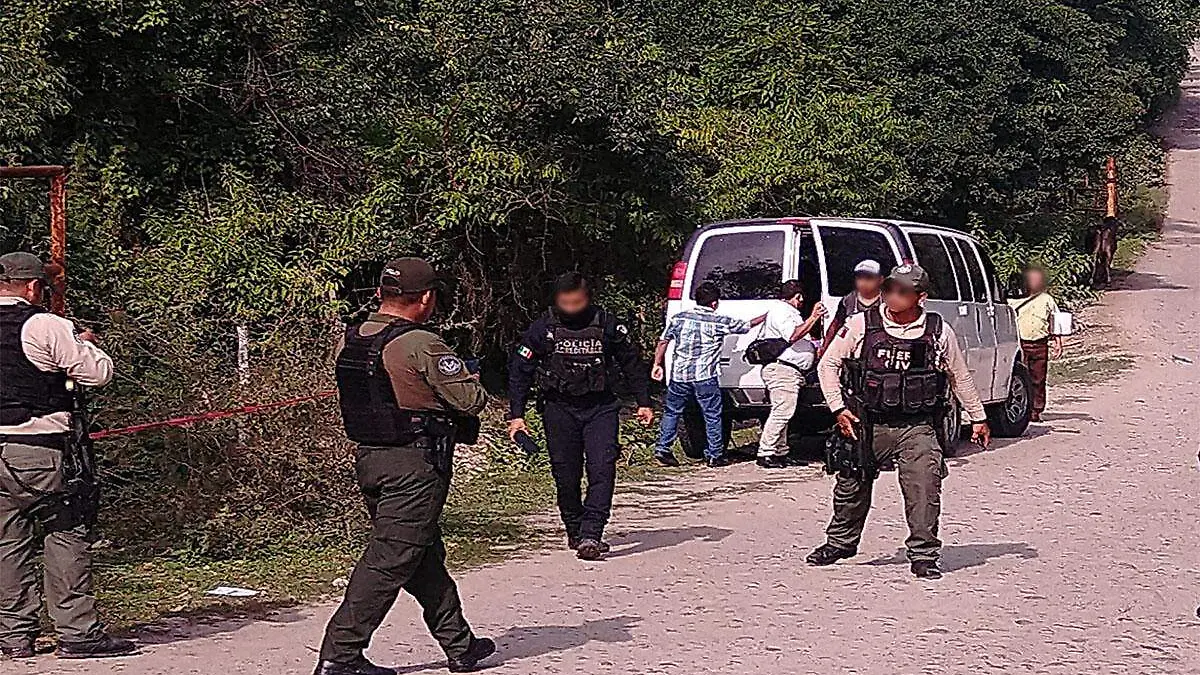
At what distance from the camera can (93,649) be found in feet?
22.9

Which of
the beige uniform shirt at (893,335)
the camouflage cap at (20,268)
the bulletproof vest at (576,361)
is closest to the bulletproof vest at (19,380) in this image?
the camouflage cap at (20,268)

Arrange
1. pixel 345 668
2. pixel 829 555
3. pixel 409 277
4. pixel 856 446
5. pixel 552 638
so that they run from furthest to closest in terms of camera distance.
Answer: pixel 829 555
pixel 856 446
pixel 552 638
pixel 409 277
pixel 345 668

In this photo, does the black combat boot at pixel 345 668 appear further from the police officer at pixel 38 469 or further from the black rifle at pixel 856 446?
the black rifle at pixel 856 446

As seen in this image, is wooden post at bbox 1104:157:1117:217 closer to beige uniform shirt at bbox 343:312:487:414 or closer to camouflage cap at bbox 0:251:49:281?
beige uniform shirt at bbox 343:312:487:414

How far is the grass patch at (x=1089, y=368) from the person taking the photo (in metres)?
21.7

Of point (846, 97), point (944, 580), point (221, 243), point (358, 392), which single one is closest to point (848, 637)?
point (944, 580)

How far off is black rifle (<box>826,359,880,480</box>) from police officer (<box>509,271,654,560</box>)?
1.21 m

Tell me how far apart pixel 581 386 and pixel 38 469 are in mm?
3457

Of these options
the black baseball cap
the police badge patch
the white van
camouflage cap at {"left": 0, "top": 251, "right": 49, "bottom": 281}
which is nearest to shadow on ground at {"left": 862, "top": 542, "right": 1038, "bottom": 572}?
the white van

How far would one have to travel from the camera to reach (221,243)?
13.2m

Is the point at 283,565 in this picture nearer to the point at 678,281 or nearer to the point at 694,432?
the point at 678,281

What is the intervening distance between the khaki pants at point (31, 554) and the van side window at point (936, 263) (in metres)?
8.58

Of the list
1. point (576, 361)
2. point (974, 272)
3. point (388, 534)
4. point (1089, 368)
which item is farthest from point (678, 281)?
point (1089, 368)

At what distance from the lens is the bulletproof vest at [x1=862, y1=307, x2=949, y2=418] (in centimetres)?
871
